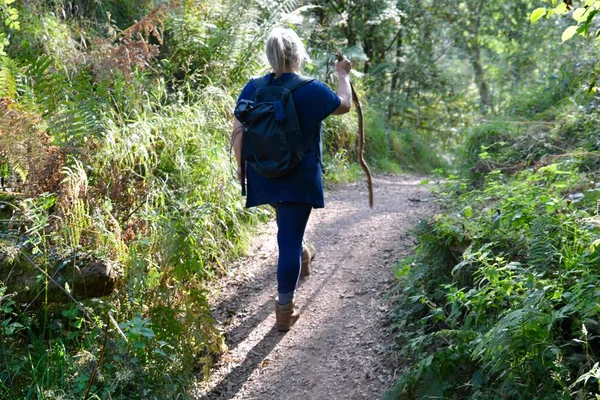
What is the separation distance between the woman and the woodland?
698 mm

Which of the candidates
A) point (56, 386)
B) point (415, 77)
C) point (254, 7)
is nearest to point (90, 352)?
point (56, 386)

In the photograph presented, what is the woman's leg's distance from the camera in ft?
14.6

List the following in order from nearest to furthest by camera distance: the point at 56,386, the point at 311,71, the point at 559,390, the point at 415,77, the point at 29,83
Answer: the point at 559,390
the point at 56,386
the point at 29,83
the point at 311,71
the point at 415,77

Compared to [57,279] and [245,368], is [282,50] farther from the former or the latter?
[245,368]

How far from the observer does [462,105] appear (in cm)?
1705

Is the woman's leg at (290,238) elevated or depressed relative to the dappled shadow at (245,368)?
elevated

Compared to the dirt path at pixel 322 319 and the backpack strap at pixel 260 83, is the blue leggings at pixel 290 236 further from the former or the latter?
the backpack strap at pixel 260 83

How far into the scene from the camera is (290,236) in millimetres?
4496

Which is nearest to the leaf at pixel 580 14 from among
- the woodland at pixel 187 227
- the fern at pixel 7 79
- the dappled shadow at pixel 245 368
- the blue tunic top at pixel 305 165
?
the woodland at pixel 187 227

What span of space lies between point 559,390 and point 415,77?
45.9 feet

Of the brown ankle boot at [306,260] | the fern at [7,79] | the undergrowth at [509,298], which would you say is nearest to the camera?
the undergrowth at [509,298]

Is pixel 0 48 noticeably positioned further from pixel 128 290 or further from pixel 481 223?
pixel 481 223

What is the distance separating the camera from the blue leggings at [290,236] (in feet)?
14.6

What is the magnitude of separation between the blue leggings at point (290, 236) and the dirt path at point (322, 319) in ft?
1.71
